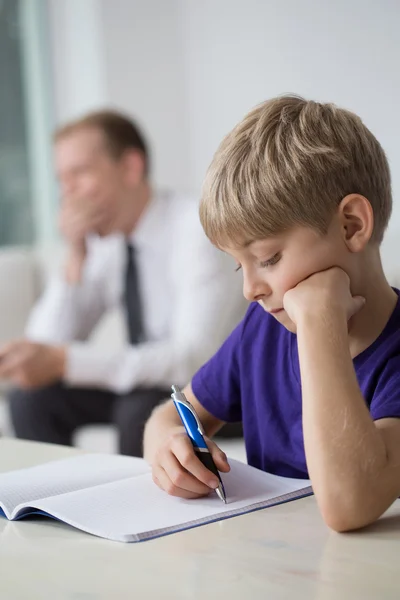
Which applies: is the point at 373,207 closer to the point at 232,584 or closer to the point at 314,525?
the point at 314,525

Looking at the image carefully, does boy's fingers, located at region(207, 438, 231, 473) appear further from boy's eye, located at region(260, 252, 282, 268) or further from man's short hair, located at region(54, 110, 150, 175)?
man's short hair, located at region(54, 110, 150, 175)

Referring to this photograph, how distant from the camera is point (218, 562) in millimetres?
701

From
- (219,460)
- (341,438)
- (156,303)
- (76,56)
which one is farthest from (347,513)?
(76,56)

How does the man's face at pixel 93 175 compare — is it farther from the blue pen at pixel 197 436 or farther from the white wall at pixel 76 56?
the blue pen at pixel 197 436

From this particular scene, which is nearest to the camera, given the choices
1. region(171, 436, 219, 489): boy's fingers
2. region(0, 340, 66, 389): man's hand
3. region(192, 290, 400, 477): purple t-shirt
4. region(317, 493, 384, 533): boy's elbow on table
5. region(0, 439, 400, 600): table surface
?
region(0, 439, 400, 600): table surface

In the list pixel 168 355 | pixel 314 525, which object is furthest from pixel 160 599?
pixel 168 355

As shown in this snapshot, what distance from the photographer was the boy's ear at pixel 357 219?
963 millimetres

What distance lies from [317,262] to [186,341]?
4.21ft

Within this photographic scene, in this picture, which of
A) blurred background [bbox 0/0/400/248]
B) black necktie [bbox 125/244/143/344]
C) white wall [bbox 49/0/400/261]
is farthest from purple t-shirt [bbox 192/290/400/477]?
white wall [bbox 49/0/400/261]

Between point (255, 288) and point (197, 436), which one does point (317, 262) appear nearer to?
point (255, 288)

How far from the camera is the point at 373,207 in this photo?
1004mm

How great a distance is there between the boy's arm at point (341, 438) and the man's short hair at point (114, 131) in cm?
178

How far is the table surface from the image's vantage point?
64 cm

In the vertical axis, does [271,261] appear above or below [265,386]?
above
